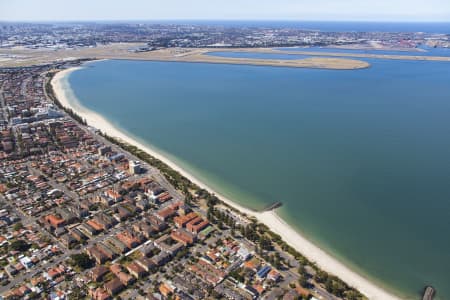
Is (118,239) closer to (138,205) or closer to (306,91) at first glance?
(138,205)

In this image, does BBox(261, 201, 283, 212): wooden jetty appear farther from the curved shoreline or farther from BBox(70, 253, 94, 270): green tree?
BBox(70, 253, 94, 270): green tree

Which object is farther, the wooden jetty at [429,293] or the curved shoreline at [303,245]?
the curved shoreline at [303,245]

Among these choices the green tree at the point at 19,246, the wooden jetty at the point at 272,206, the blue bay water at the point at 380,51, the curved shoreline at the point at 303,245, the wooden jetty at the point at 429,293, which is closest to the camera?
the wooden jetty at the point at 429,293

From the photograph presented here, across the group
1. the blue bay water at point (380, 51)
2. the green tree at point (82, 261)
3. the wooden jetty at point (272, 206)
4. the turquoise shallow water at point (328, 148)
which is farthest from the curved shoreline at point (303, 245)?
the blue bay water at point (380, 51)

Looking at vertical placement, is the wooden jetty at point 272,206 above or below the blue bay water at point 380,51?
below

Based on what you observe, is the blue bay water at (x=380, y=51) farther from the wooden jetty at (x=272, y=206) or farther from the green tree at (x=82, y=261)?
the green tree at (x=82, y=261)

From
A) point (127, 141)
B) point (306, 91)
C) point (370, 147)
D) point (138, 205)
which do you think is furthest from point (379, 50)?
point (138, 205)

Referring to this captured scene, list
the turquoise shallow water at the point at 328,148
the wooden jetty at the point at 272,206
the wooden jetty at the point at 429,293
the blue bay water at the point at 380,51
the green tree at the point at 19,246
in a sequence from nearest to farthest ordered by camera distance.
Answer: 1. the wooden jetty at the point at 429,293
2. the green tree at the point at 19,246
3. the turquoise shallow water at the point at 328,148
4. the wooden jetty at the point at 272,206
5. the blue bay water at the point at 380,51

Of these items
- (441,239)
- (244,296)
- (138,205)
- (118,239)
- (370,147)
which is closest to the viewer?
(244,296)

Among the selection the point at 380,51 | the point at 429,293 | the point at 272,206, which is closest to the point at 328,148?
the point at 272,206
